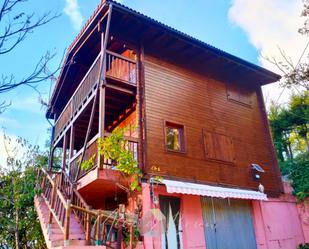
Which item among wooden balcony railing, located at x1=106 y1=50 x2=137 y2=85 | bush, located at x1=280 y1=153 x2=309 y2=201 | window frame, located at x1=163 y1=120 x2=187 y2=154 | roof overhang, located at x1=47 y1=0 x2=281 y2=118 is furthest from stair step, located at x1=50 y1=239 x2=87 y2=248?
bush, located at x1=280 y1=153 x2=309 y2=201

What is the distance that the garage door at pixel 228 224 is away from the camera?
32.7 ft

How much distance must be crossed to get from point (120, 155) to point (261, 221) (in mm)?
6732

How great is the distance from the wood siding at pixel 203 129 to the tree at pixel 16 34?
639 centimetres

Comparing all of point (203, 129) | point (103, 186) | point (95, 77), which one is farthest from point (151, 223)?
point (95, 77)

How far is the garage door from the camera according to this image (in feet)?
32.7

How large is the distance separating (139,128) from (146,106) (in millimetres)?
888

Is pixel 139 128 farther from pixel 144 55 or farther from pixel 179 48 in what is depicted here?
pixel 179 48

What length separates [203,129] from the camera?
1159cm

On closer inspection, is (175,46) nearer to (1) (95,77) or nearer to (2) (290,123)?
(1) (95,77)

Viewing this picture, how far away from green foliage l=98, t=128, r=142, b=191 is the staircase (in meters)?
1.18

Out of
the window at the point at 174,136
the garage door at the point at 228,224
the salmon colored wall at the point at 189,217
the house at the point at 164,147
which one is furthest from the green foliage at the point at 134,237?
the window at the point at 174,136

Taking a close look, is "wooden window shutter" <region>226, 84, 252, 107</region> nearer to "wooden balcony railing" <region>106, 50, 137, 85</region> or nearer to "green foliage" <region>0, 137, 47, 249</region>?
"wooden balcony railing" <region>106, 50, 137, 85</region>

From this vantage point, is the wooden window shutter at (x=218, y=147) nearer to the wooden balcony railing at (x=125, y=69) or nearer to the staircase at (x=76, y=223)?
the wooden balcony railing at (x=125, y=69)

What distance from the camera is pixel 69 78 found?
1481 centimetres
